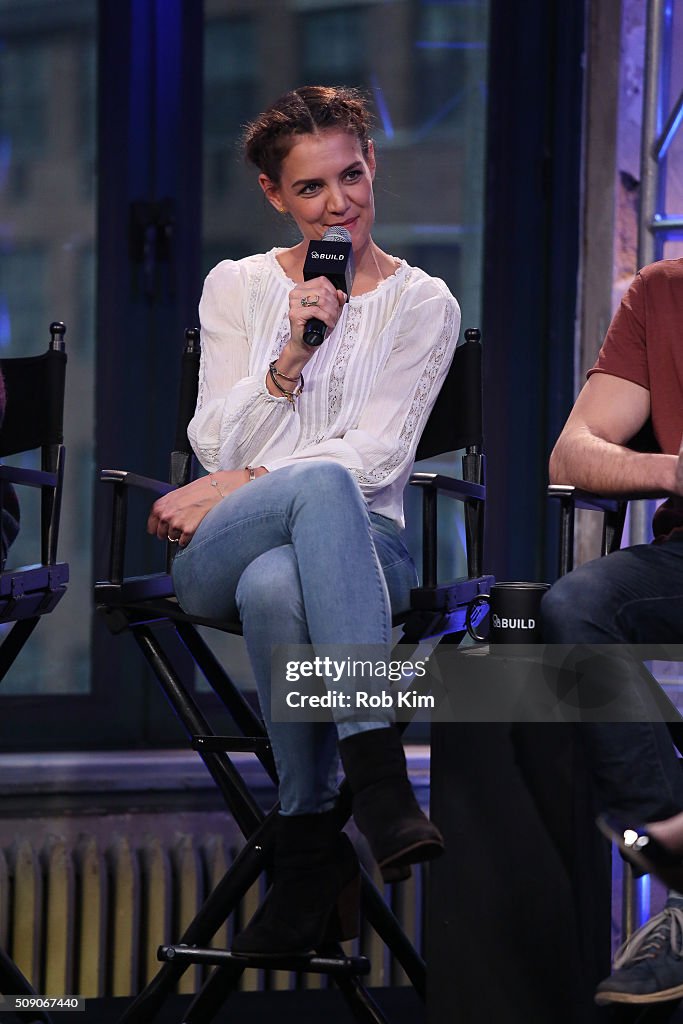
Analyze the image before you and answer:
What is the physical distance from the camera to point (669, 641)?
187 cm

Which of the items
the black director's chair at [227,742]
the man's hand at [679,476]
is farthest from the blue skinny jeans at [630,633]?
the black director's chair at [227,742]

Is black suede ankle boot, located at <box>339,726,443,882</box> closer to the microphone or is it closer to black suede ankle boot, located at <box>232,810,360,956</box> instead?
black suede ankle boot, located at <box>232,810,360,956</box>

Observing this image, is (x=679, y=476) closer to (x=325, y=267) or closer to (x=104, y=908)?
(x=325, y=267)

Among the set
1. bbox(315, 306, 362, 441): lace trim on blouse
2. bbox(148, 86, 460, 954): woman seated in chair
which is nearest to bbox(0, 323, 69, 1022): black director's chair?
bbox(148, 86, 460, 954): woman seated in chair

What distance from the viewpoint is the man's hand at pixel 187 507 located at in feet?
6.38

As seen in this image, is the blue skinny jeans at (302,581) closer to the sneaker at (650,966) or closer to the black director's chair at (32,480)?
the black director's chair at (32,480)

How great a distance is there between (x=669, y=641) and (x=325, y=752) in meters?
0.58

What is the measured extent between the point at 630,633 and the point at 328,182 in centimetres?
95

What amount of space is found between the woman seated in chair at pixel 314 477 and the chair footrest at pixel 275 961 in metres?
0.06

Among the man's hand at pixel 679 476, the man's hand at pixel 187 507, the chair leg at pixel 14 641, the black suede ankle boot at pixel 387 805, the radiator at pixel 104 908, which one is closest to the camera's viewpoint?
the black suede ankle boot at pixel 387 805

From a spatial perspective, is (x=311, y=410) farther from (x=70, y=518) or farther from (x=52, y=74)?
(x=52, y=74)

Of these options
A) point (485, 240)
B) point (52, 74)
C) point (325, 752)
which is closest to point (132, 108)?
point (52, 74)

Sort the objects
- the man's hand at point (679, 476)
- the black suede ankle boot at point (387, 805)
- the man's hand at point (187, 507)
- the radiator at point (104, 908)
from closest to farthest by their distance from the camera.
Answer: the black suede ankle boot at point (387, 805) < the man's hand at point (679, 476) < the man's hand at point (187, 507) < the radiator at point (104, 908)

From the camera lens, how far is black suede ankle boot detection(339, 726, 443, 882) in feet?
Result: 4.87
